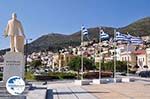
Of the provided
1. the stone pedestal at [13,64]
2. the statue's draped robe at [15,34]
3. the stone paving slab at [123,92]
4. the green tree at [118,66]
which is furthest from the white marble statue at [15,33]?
the green tree at [118,66]

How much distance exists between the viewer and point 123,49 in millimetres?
130250

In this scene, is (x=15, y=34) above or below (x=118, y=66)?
above

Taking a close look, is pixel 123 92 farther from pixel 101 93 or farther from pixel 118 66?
pixel 118 66

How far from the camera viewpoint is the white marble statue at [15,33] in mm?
21084

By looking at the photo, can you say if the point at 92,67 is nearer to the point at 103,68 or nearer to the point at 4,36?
the point at 103,68

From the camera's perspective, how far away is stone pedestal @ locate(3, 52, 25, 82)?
19641 millimetres

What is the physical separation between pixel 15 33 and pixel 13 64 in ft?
6.96

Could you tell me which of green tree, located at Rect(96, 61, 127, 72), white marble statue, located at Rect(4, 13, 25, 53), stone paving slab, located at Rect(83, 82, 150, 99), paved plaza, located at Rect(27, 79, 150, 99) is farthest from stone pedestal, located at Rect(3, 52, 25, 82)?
green tree, located at Rect(96, 61, 127, 72)

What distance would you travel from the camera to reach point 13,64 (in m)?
19.8

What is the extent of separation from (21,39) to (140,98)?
750 centimetres

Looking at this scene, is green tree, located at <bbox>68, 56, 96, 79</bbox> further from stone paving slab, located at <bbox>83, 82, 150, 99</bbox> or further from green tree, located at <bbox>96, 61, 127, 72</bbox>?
stone paving slab, located at <bbox>83, 82, 150, 99</bbox>

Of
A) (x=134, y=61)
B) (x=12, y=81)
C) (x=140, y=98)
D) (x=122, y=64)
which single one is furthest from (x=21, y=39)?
(x=134, y=61)

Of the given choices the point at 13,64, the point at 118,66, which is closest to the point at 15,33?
the point at 13,64

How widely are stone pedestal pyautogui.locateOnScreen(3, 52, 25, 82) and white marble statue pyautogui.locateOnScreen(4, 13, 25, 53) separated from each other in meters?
1.22
